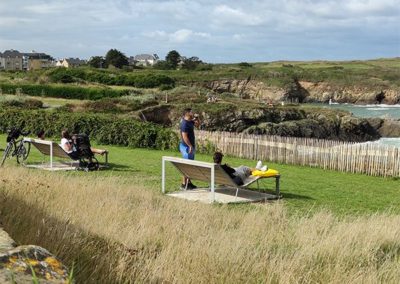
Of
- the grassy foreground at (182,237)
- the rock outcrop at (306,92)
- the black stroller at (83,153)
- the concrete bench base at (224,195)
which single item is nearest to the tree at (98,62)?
the rock outcrop at (306,92)

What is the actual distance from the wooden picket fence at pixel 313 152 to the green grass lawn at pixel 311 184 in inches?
22.5

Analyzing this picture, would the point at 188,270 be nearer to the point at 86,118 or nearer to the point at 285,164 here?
the point at 285,164

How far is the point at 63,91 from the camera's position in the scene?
5550 cm

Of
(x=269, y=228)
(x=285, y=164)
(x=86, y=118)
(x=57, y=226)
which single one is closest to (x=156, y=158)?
(x=285, y=164)

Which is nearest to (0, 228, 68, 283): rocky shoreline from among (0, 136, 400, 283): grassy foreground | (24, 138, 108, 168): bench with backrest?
(0, 136, 400, 283): grassy foreground

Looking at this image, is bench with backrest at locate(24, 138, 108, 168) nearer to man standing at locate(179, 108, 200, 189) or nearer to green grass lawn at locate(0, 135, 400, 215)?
green grass lawn at locate(0, 135, 400, 215)

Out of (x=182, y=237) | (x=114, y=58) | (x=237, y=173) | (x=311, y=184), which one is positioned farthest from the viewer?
(x=114, y=58)

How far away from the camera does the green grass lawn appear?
1188cm

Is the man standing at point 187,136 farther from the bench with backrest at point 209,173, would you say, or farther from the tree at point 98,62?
the tree at point 98,62

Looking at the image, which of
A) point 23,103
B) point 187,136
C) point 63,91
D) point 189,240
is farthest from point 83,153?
point 63,91

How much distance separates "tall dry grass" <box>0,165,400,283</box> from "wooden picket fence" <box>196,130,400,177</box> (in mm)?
10288

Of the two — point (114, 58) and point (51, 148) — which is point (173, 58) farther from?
point (51, 148)

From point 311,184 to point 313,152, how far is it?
5672 millimetres

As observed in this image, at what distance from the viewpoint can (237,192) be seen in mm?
11906
